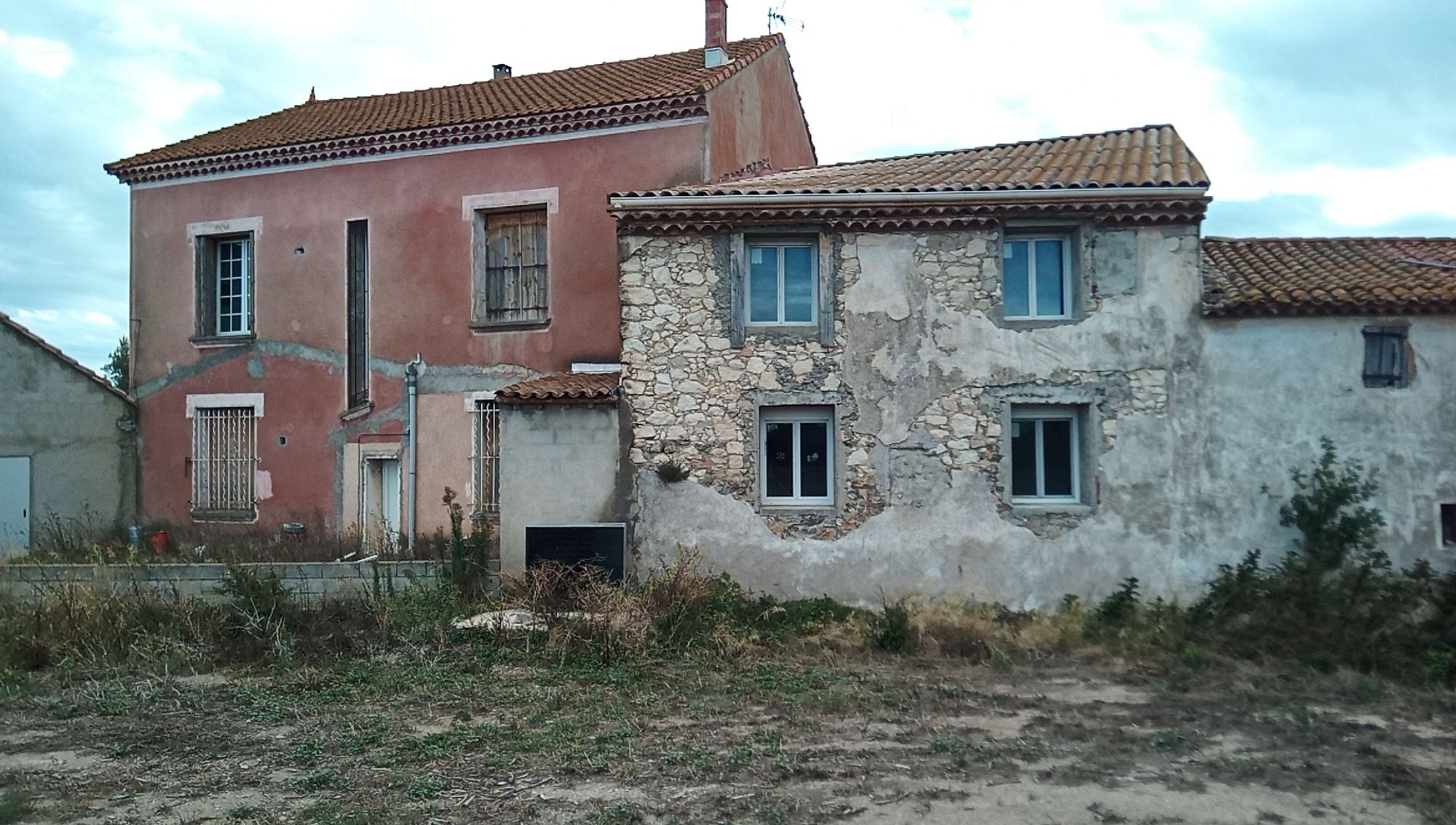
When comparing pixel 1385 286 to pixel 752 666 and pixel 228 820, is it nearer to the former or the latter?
pixel 752 666

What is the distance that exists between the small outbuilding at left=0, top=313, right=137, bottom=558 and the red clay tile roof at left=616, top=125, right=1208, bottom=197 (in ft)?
37.2

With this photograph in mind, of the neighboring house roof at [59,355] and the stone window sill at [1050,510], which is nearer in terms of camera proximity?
the stone window sill at [1050,510]

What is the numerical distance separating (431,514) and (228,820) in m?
9.93

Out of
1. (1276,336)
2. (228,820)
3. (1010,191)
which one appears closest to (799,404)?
(1010,191)

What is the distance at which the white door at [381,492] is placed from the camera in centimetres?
1616

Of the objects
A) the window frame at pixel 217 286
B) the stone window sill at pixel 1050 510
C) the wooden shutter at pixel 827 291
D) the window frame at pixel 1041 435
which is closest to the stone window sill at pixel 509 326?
the window frame at pixel 217 286

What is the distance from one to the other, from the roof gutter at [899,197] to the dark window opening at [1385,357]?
239 centimetres

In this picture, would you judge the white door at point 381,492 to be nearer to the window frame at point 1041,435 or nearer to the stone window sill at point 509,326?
the stone window sill at point 509,326

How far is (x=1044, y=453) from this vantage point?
11555mm

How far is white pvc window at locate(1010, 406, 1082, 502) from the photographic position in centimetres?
1150

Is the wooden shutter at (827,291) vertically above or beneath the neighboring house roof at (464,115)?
beneath

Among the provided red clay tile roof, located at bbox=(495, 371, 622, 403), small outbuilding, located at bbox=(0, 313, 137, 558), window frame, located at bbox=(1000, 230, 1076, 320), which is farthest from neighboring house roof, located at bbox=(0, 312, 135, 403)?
window frame, located at bbox=(1000, 230, 1076, 320)

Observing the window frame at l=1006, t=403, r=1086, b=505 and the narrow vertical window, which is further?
the narrow vertical window

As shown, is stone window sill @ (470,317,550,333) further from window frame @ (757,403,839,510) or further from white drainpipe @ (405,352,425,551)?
window frame @ (757,403,839,510)
